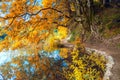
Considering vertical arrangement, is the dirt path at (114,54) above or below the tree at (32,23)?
below

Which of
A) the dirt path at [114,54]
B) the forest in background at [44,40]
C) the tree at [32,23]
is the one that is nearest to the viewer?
the dirt path at [114,54]

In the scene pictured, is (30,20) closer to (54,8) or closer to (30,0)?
(30,0)

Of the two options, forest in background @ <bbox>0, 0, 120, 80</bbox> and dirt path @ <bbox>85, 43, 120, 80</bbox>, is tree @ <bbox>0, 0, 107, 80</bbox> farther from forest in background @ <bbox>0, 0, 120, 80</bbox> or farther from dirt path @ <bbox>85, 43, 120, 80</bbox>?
dirt path @ <bbox>85, 43, 120, 80</bbox>

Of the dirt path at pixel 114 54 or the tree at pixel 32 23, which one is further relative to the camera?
the tree at pixel 32 23

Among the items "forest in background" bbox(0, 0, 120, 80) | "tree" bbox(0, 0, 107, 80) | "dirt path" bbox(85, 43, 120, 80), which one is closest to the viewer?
"dirt path" bbox(85, 43, 120, 80)

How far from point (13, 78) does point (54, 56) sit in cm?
343

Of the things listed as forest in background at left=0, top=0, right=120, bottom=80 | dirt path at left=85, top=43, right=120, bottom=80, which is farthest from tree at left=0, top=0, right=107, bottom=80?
dirt path at left=85, top=43, right=120, bottom=80

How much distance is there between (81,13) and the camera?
64.7 feet

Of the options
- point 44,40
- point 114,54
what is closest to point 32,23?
point 44,40

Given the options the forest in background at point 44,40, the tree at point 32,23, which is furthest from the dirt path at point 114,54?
the tree at point 32,23

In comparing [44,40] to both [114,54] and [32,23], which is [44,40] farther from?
[114,54]

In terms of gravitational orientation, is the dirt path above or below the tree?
below

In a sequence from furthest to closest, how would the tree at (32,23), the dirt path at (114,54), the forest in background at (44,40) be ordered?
the tree at (32,23) → the forest in background at (44,40) → the dirt path at (114,54)

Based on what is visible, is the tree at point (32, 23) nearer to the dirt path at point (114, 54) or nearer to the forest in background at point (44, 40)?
the forest in background at point (44, 40)
